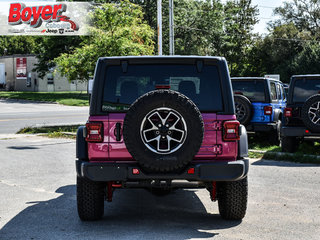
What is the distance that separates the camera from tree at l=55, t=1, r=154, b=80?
17859 millimetres

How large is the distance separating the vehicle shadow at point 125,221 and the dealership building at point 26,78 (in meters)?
55.1

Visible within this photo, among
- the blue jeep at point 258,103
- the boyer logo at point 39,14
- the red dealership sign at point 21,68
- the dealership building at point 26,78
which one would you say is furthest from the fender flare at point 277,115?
the red dealership sign at point 21,68

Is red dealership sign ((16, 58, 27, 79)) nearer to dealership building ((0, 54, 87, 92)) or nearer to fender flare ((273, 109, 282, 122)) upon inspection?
dealership building ((0, 54, 87, 92))

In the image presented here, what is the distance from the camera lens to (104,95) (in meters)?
5.29

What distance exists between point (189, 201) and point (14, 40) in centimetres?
9114

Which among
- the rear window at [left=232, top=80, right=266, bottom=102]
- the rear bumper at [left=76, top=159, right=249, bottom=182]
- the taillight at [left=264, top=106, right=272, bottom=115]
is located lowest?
the rear bumper at [left=76, top=159, right=249, bottom=182]

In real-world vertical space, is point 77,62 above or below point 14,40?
below

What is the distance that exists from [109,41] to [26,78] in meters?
48.0

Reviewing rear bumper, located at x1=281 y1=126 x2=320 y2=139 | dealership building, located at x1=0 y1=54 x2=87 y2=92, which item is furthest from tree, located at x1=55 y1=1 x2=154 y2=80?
dealership building, located at x1=0 y1=54 x2=87 y2=92

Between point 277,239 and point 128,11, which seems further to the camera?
point 128,11

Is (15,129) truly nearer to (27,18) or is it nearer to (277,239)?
(277,239)

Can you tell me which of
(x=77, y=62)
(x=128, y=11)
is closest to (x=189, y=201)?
(x=77, y=62)

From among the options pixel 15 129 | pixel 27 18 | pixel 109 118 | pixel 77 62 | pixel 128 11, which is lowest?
pixel 15 129

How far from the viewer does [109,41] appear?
17812 millimetres
